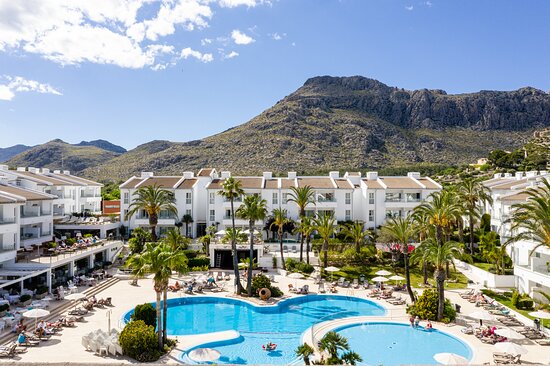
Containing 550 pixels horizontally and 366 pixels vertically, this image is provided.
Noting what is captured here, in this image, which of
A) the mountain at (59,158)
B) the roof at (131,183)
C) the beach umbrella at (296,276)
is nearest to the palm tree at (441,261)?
the beach umbrella at (296,276)

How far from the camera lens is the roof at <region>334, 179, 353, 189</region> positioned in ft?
185

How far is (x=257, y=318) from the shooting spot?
30.1m

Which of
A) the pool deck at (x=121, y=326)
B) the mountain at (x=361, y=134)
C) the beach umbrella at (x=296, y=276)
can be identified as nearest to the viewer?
the pool deck at (x=121, y=326)

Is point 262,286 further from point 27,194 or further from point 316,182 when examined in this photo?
point 27,194

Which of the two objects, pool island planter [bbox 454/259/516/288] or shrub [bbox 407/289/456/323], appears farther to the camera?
pool island planter [bbox 454/259/516/288]

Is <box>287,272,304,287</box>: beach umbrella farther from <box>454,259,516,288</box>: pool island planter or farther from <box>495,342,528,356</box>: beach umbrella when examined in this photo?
<box>495,342,528,356</box>: beach umbrella

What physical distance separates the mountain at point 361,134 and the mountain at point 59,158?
26952 mm

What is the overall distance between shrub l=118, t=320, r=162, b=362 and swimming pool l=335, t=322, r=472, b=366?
11205 millimetres

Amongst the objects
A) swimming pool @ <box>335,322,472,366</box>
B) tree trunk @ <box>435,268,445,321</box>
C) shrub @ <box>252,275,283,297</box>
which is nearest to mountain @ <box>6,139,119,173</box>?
shrub @ <box>252,275,283,297</box>

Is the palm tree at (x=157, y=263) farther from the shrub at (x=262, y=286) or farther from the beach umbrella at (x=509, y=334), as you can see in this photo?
the beach umbrella at (x=509, y=334)

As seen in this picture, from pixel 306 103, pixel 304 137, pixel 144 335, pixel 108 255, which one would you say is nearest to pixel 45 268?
pixel 108 255

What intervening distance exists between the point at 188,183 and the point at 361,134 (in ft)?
265

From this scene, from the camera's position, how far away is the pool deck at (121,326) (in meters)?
20.9

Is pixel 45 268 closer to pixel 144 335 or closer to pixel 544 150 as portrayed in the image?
pixel 144 335
